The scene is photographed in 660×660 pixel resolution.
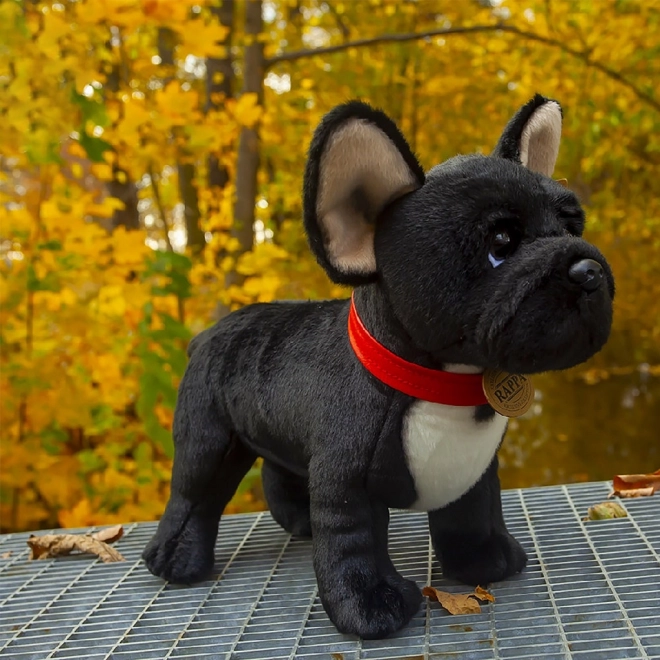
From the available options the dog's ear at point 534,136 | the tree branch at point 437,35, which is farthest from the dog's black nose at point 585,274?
the tree branch at point 437,35

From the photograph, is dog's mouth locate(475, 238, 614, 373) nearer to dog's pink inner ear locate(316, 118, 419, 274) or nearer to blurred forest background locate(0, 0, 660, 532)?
dog's pink inner ear locate(316, 118, 419, 274)

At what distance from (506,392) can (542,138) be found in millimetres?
426

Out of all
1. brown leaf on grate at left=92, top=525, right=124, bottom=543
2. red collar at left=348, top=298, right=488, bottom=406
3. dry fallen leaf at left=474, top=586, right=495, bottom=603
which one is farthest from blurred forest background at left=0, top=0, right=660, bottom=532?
dry fallen leaf at left=474, top=586, right=495, bottom=603

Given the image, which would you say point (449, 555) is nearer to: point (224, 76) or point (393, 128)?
point (393, 128)

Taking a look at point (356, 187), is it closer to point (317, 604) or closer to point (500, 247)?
point (500, 247)

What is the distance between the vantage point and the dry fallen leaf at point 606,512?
4.90ft

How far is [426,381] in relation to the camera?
1060 millimetres

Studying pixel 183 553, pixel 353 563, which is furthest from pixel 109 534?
pixel 353 563

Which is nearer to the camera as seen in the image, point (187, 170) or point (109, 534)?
point (109, 534)

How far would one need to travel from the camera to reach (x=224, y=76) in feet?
9.73

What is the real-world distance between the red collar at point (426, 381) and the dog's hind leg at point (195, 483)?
1.29ft

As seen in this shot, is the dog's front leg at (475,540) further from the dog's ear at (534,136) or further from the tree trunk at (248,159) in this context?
the tree trunk at (248,159)

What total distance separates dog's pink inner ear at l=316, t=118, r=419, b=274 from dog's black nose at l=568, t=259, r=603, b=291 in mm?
250

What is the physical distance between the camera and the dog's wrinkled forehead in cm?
98
